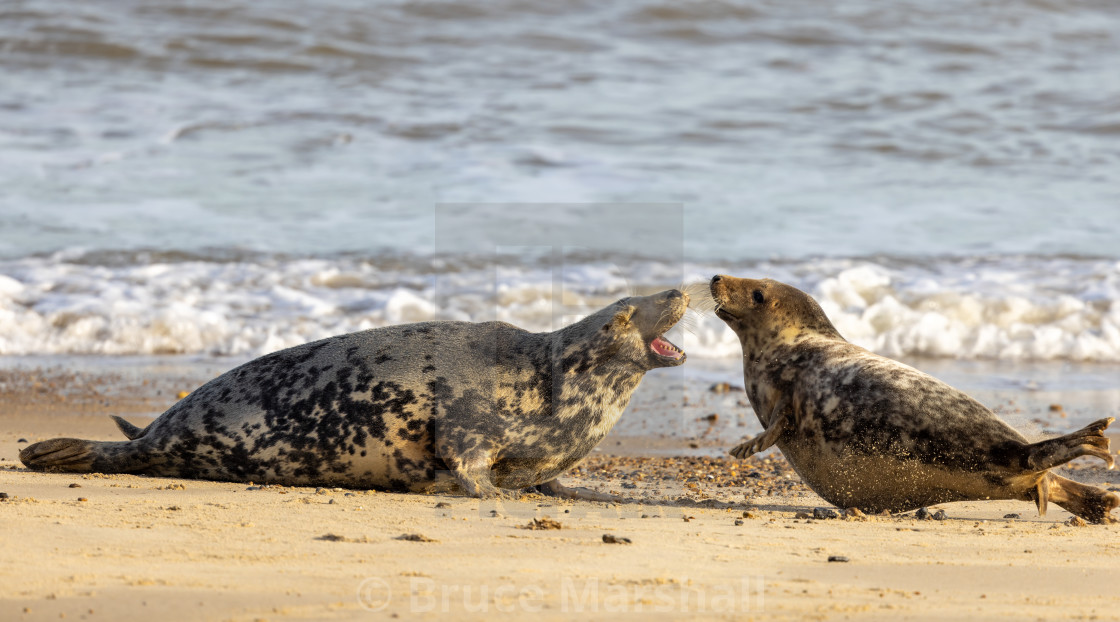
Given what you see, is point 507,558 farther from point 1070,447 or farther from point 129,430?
point 129,430

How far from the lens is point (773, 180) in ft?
45.4

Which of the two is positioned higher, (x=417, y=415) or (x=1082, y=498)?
(x=417, y=415)

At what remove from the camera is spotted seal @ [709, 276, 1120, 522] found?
177 inches

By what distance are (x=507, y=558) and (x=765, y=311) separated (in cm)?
229

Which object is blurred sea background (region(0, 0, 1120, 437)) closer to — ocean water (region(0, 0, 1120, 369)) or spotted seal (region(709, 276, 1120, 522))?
ocean water (region(0, 0, 1120, 369))

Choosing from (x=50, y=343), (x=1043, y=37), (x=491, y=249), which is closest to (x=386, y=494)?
(x=50, y=343)

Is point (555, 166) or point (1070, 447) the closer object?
point (1070, 447)

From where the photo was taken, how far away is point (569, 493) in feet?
16.2

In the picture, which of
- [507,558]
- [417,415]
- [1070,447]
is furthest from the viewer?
[417,415]

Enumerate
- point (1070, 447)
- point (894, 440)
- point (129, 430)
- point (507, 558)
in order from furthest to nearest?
1. point (129, 430)
2. point (894, 440)
3. point (1070, 447)
4. point (507, 558)

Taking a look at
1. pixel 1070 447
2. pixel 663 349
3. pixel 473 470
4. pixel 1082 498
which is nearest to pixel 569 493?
pixel 473 470

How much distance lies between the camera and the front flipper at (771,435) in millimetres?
4785

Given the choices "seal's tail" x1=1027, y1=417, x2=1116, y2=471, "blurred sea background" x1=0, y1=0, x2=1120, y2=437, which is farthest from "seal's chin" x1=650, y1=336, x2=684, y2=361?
"blurred sea background" x1=0, y1=0, x2=1120, y2=437

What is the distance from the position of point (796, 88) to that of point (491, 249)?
26.6 feet
